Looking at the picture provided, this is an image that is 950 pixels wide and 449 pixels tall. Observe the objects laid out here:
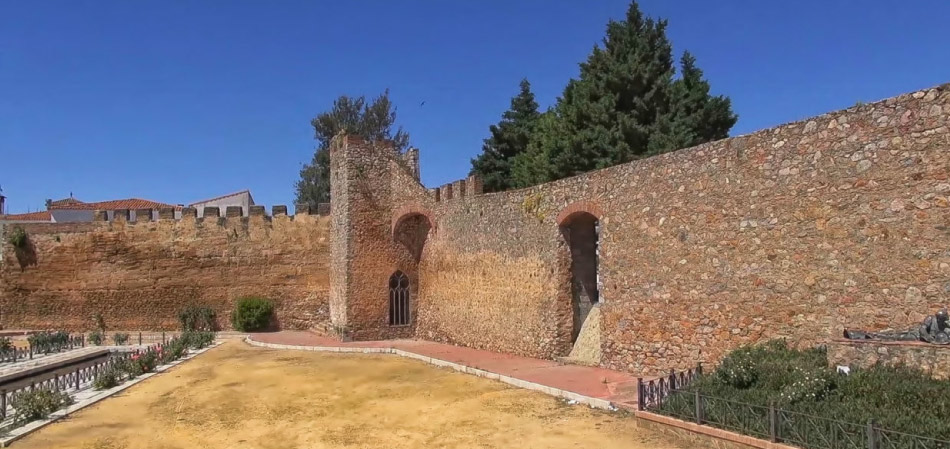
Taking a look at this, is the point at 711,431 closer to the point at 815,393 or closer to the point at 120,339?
the point at 815,393

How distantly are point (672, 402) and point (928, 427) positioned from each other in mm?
2719

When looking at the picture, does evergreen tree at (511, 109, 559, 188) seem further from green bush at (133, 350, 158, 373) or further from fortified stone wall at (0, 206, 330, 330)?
green bush at (133, 350, 158, 373)

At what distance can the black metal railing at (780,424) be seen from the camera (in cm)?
562

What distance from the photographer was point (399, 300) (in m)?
20.5

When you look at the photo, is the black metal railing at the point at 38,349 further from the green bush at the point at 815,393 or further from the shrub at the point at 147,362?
the green bush at the point at 815,393

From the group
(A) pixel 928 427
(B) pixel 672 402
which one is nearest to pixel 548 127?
(B) pixel 672 402

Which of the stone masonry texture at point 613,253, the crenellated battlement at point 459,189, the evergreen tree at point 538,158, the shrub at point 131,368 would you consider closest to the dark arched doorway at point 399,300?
the stone masonry texture at point 613,253

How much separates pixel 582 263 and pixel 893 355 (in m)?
7.31

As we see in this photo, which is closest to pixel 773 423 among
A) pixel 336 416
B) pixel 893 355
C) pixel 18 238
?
pixel 893 355

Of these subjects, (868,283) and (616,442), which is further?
(868,283)

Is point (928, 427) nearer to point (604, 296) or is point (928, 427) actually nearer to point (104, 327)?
point (604, 296)

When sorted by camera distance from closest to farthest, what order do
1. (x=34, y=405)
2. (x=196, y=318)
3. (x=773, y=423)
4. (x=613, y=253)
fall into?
(x=773, y=423), (x=34, y=405), (x=613, y=253), (x=196, y=318)

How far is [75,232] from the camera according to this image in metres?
23.9

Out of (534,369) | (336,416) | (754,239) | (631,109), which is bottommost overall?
(336,416)
